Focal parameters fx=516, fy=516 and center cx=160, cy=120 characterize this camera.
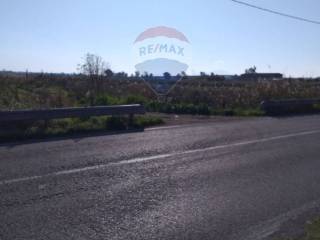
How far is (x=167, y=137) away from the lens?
1398 cm

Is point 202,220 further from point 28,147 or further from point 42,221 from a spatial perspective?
point 28,147

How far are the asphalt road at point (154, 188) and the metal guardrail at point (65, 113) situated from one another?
1.70m

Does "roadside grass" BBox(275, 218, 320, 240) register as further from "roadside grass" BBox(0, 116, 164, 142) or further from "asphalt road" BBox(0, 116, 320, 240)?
"roadside grass" BBox(0, 116, 164, 142)

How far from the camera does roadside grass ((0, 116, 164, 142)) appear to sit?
43.9 feet

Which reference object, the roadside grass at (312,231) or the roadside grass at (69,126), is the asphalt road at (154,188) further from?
the roadside grass at (69,126)

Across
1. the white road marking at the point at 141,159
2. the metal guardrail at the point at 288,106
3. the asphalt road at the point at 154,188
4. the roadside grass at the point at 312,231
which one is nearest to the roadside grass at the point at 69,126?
the asphalt road at the point at 154,188

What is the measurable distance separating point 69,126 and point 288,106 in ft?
44.6

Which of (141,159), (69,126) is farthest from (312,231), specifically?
(69,126)

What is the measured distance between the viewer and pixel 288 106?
82.8 feet

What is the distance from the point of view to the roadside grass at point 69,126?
43.9 ft

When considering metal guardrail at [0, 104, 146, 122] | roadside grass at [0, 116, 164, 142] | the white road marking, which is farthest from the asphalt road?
metal guardrail at [0, 104, 146, 122]

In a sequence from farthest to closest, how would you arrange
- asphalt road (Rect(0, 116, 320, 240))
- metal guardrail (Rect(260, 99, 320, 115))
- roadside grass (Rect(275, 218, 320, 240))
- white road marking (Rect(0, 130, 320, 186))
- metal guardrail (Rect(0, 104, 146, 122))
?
1. metal guardrail (Rect(260, 99, 320, 115))
2. metal guardrail (Rect(0, 104, 146, 122))
3. white road marking (Rect(0, 130, 320, 186))
4. asphalt road (Rect(0, 116, 320, 240))
5. roadside grass (Rect(275, 218, 320, 240))

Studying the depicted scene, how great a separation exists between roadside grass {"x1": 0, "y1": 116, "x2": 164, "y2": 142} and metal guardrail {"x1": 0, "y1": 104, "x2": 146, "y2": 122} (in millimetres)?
259

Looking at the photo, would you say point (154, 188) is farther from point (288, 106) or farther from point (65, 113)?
point (288, 106)
